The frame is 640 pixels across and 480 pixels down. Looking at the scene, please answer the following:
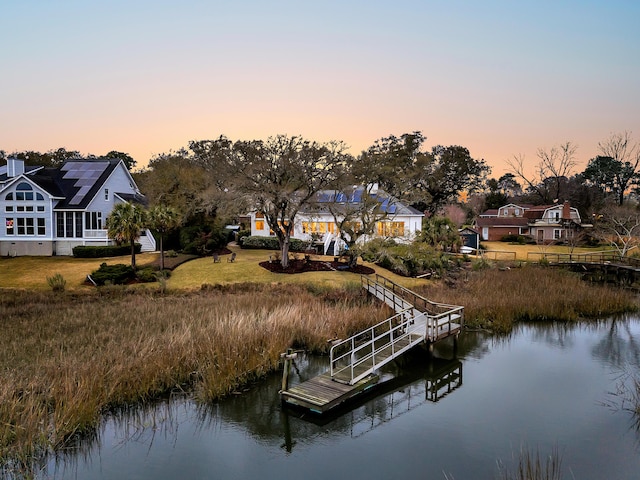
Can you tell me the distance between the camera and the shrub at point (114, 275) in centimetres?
2608

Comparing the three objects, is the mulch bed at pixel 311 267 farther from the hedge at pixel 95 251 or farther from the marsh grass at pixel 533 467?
the marsh grass at pixel 533 467

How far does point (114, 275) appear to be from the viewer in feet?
86.2

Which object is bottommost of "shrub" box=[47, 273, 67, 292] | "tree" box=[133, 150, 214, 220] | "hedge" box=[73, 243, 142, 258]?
"shrub" box=[47, 273, 67, 292]

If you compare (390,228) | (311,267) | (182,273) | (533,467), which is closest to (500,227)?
(390,228)

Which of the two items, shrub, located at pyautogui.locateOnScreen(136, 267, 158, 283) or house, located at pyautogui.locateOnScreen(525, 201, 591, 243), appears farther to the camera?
house, located at pyautogui.locateOnScreen(525, 201, 591, 243)

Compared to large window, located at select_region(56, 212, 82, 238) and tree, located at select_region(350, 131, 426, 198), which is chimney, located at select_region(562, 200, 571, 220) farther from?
large window, located at select_region(56, 212, 82, 238)

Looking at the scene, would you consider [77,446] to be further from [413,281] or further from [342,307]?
[413,281]

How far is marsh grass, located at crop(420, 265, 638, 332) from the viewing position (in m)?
21.2

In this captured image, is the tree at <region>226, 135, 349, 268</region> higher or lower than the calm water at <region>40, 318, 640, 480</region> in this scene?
higher

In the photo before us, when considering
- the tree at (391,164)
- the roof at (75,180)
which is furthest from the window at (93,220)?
the tree at (391,164)

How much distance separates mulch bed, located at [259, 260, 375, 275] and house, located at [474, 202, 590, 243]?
120 ft

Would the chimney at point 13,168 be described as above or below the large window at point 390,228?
above

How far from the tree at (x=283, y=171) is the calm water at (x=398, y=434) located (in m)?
15.8

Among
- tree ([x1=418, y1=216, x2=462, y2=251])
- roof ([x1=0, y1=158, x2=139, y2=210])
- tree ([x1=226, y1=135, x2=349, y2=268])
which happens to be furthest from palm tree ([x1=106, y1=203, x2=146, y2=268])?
tree ([x1=418, y1=216, x2=462, y2=251])
